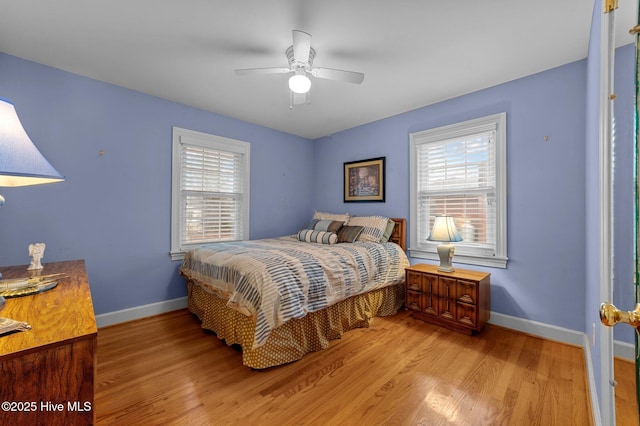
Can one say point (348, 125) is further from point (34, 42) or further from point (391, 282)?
point (34, 42)

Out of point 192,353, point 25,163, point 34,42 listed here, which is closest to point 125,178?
point 34,42

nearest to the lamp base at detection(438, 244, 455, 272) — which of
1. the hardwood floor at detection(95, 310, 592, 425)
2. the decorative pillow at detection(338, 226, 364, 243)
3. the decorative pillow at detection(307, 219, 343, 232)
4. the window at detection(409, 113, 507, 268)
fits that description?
the window at detection(409, 113, 507, 268)

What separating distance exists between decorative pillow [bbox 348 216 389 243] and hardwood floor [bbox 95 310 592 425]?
3.81 feet

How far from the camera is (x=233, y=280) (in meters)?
2.25

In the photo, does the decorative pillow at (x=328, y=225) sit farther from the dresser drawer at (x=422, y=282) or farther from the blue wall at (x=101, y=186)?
the blue wall at (x=101, y=186)

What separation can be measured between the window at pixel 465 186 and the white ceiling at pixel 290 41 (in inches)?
20.2

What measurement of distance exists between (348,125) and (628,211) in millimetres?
3584

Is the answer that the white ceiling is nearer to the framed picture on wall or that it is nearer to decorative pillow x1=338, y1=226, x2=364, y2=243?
the framed picture on wall

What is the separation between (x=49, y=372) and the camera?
2.38 ft

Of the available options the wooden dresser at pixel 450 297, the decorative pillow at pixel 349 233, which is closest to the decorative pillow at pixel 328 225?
the decorative pillow at pixel 349 233

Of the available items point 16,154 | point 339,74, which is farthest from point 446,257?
point 16,154

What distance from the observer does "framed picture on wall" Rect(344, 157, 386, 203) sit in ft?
12.7

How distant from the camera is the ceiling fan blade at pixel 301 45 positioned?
186 cm

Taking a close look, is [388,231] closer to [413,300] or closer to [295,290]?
[413,300]
